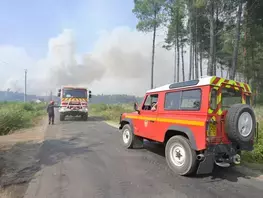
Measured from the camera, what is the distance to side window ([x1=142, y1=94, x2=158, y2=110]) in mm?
7469

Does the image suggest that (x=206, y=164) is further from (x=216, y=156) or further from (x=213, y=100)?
(x=213, y=100)

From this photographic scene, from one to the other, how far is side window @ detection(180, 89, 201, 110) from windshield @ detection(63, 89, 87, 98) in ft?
51.5

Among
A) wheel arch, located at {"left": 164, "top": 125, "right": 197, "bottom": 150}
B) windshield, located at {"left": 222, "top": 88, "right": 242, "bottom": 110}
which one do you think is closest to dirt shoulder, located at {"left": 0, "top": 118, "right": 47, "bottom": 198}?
wheel arch, located at {"left": 164, "top": 125, "right": 197, "bottom": 150}

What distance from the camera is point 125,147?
8984mm

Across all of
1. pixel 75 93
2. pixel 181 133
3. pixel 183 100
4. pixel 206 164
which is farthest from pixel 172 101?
pixel 75 93

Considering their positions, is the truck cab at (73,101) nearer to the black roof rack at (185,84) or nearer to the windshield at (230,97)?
the black roof rack at (185,84)

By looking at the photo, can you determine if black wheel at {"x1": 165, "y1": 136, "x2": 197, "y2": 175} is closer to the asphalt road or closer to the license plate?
the asphalt road

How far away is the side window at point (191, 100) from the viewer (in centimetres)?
Result: 572

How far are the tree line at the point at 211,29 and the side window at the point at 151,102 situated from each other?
12359 millimetres

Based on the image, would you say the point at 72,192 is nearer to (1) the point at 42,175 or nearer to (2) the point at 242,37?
(1) the point at 42,175

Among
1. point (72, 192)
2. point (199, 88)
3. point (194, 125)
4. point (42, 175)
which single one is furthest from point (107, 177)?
point (199, 88)

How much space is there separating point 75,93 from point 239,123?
17.0 m

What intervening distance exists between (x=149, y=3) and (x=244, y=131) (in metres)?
24.0

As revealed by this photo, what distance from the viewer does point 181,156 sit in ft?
19.4
